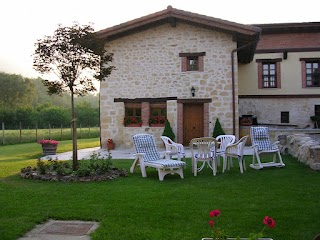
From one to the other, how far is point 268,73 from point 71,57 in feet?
46.6

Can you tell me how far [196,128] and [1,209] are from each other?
10.9 meters

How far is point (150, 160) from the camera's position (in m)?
8.27

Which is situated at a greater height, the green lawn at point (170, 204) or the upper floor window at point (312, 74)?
the upper floor window at point (312, 74)

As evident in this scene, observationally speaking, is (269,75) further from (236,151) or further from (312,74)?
(236,151)

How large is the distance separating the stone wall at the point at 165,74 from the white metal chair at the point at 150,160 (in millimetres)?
6726

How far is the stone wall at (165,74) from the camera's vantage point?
14828 mm

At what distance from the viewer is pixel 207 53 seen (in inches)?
587

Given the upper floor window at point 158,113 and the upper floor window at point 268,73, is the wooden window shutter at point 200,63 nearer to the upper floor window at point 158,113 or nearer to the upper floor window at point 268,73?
the upper floor window at point 158,113

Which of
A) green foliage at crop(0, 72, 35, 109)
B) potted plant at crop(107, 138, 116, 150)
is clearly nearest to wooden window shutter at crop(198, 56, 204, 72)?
potted plant at crop(107, 138, 116, 150)

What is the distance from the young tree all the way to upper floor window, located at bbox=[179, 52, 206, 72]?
7047 millimetres

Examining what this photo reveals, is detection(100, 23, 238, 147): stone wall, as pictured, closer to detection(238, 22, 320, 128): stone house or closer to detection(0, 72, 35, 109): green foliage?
detection(238, 22, 320, 128): stone house

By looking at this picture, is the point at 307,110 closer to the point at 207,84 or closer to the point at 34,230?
A: the point at 207,84

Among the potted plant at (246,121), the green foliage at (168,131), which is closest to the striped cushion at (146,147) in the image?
the green foliage at (168,131)

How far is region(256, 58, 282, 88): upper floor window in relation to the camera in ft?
64.4
